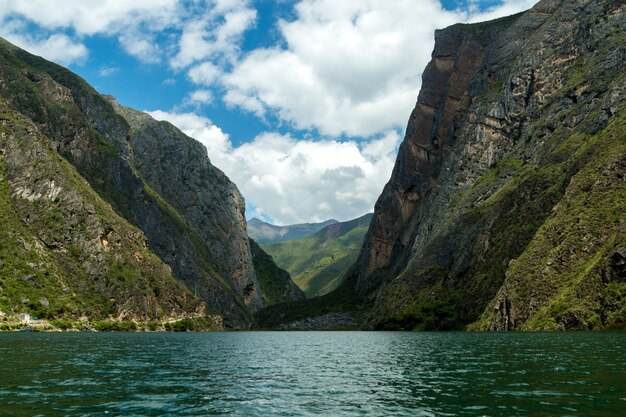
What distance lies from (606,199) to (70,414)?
14831cm

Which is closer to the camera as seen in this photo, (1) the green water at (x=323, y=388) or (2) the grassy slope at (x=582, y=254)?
(1) the green water at (x=323, y=388)

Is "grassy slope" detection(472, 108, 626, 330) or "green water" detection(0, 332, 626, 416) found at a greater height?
"grassy slope" detection(472, 108, 626, 330)

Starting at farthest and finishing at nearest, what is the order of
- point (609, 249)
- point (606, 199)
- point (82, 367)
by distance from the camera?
point (606, 199), point (609, 249), point (82, 367)

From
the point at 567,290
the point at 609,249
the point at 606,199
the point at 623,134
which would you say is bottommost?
the point at 567,290

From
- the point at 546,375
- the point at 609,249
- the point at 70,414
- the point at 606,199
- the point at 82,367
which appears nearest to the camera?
the point at 70,414

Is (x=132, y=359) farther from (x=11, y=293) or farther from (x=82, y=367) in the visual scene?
(x=11, y=293)

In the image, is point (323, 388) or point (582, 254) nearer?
point (323, 388)

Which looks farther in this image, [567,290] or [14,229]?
[14,229]

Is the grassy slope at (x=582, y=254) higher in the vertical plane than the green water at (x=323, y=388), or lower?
higher

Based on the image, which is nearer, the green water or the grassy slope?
the green water

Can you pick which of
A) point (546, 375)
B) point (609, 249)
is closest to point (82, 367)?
point (546, 375)

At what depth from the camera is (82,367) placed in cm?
5169

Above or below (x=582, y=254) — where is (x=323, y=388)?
below

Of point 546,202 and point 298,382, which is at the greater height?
point 546,202
